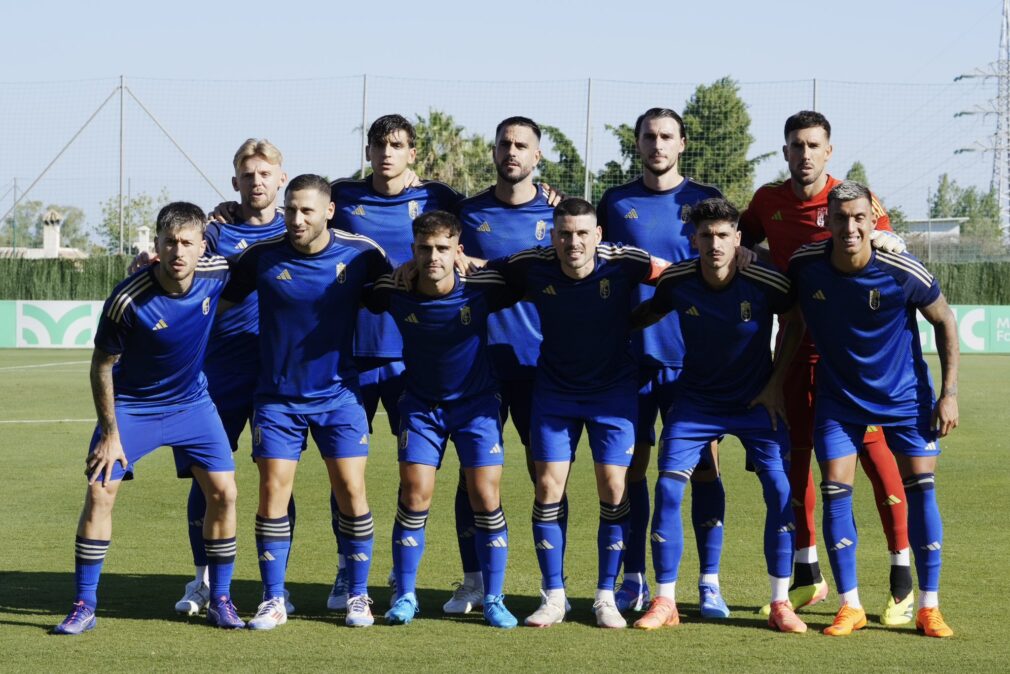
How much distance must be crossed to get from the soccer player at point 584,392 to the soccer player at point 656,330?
277 millimetres

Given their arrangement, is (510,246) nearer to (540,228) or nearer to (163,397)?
(540,228)

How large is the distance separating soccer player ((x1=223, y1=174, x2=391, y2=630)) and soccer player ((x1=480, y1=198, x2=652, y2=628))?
82 centimetres

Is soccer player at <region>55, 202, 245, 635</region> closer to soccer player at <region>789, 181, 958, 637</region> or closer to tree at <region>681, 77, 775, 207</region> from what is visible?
soccer player at <region>789, 181, 958, 637</region>

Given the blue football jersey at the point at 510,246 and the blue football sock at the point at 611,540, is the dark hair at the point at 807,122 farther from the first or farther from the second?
the blue football sock at the point at 611,540

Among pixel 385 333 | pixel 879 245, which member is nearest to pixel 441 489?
pixel 385 333

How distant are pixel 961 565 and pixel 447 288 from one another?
3217 mm

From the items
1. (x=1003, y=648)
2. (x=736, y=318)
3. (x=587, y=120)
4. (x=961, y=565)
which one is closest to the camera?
(x=1003, y=648)

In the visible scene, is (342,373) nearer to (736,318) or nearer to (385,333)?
(385,333)

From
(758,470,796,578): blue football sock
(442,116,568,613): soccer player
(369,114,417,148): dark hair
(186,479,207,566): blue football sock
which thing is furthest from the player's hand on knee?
(758,470,796,578): blue football sock

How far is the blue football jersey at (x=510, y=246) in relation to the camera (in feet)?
19.8

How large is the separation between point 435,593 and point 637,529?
1.06 m

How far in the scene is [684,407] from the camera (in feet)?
18.3

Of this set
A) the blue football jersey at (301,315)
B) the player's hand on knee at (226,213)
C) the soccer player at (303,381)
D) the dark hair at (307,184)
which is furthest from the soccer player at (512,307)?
the player's hand on knee at (226,213)

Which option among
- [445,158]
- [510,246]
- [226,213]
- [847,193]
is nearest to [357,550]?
[510,246]
